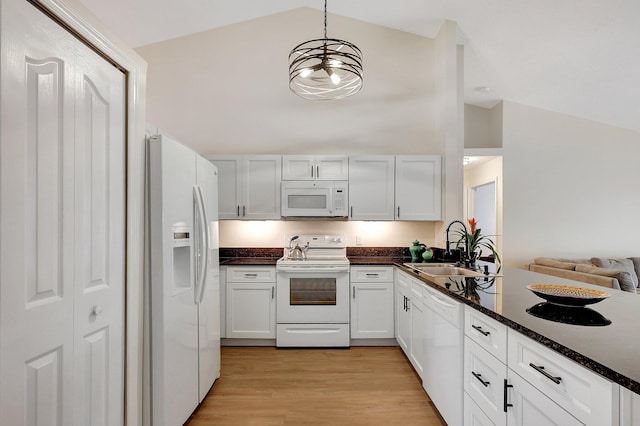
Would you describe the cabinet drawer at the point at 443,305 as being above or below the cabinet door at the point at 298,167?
below

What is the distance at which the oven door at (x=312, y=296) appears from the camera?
349cm

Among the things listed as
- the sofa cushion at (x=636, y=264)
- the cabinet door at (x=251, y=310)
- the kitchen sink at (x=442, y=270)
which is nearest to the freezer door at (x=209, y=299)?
the cabinet door at (x=251, y=310)

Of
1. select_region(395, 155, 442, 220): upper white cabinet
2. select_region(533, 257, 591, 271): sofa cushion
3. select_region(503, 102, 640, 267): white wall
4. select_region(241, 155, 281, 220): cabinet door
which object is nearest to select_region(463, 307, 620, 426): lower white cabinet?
select_region(395, 155, 442, 220): upper white cabinet

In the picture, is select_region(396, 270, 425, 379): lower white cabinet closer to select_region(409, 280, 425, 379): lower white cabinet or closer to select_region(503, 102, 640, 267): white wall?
select_region(409, 280, 425, 379): lower white cabinet

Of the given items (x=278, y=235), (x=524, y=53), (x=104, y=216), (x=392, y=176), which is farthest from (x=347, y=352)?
(x=524, y=53)

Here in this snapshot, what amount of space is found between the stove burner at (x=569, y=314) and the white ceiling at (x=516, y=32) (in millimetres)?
2663

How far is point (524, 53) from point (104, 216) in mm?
4111

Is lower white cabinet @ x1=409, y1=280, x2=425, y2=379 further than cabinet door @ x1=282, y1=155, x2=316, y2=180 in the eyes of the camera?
No

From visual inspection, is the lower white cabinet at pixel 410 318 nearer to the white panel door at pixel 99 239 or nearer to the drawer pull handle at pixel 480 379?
the drawer pull handle at pixel 480 379

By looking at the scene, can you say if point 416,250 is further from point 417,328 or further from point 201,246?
point 201,246

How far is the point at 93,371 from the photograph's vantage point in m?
1.47

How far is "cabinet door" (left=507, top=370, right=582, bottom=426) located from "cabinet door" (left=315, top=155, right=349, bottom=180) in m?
2.73

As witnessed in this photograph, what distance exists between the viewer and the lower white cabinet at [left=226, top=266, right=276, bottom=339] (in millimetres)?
3529

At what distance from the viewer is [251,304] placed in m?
3.54
